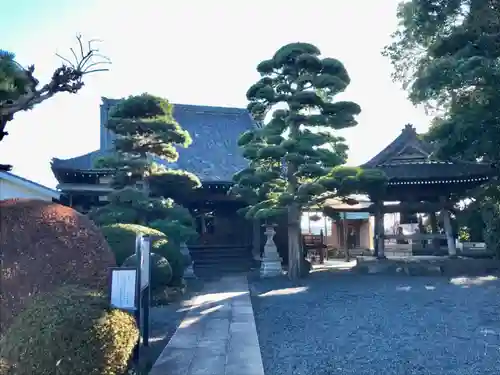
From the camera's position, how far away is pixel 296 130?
12.8m

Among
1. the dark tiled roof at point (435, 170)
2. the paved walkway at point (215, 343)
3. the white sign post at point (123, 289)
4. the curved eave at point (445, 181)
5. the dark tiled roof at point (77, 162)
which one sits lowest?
the paved walkway at point (215, 343)

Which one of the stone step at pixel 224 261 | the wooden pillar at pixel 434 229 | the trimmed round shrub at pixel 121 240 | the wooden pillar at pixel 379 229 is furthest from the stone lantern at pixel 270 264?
the wooden pillar at pixel 434 229

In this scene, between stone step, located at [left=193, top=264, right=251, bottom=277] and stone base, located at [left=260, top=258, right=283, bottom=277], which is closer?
stone base, located at [left=260, top=258, right=283, bottom=277]

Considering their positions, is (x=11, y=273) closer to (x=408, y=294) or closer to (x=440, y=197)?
(x=408, y=294)

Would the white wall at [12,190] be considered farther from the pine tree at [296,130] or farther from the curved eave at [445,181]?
the curved eave at [445,181]

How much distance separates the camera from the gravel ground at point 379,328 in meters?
5.18

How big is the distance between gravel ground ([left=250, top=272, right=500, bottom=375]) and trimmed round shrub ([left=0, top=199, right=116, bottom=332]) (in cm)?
227

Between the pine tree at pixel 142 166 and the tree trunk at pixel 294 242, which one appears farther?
the tree trunk at pixel 294 242

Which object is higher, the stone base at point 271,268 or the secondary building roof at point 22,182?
the secondary building roof at point 22,182

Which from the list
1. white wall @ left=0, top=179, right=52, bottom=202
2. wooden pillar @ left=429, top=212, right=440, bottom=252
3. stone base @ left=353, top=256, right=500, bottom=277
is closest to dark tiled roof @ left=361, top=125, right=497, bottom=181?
stone base @ left=353, top=256, right=500, bottom=277

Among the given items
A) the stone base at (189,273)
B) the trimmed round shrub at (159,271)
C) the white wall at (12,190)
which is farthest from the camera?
the stone base at (189,273)

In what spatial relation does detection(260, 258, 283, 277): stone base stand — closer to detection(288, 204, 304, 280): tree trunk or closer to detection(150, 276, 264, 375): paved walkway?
detection(288, 204, 304, 280): tree trunk

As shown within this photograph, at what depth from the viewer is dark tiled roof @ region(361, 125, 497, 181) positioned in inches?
569

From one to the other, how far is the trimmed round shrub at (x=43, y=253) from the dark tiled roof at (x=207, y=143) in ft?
36.9
